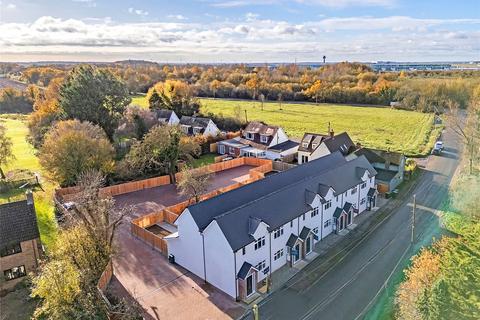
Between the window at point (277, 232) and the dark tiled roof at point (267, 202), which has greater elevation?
the dark tiled roof at point (267, 202)

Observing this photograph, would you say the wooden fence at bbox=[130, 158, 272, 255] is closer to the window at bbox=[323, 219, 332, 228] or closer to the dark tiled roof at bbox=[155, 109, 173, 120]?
the window at bbox=[323, 219, 332, 228]

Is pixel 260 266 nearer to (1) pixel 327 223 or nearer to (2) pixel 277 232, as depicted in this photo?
(2) pixel 277 232

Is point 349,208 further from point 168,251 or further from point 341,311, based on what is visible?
point 168,251

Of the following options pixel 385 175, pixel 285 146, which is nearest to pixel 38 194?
pixel 285 146

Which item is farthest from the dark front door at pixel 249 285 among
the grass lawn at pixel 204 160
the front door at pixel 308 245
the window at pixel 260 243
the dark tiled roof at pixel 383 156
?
the grass lawn at pixel 204 160

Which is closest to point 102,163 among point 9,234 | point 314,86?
point 9,234

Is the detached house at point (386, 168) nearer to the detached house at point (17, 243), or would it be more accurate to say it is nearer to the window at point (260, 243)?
the window at point (260, 243)
